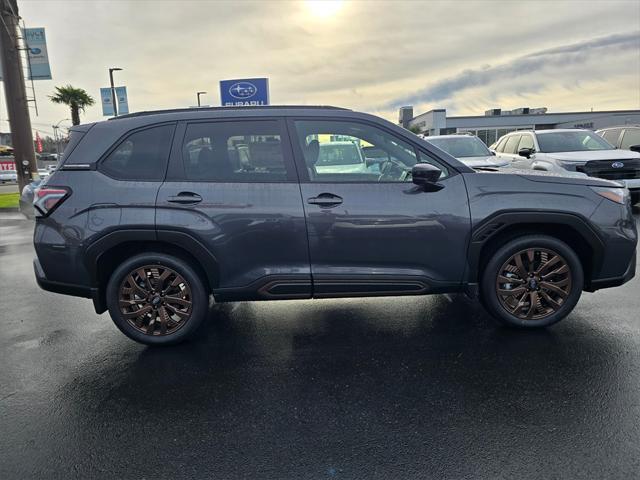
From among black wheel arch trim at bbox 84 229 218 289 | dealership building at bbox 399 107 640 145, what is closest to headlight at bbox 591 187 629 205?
black wheel arch trim at bbox 84 229 218 289

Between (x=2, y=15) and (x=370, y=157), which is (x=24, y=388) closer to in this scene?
(x=370, y=157)

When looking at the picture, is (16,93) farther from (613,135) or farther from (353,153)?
(613,135)

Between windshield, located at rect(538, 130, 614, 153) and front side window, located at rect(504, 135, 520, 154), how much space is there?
1016 millimetres

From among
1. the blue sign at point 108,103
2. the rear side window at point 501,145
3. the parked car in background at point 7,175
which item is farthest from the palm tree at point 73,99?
the rear side window at point 501,145

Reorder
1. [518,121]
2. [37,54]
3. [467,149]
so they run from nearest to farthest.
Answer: [467,149] → [37,54] → [518,121]

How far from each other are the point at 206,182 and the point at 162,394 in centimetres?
162

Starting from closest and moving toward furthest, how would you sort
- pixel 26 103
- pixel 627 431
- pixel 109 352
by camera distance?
1. pixel 627 431
2. pixel 109 352
3. pixel 26 103

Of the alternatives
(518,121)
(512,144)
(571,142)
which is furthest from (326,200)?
(518,121)

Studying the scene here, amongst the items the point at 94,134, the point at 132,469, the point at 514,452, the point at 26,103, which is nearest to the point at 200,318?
the point at 132,469

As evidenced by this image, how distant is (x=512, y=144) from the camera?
1177 cm

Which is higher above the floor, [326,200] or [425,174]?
[425,174]

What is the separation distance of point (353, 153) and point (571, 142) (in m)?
8.55

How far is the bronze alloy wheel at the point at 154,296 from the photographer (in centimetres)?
369

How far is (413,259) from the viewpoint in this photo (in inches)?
143
